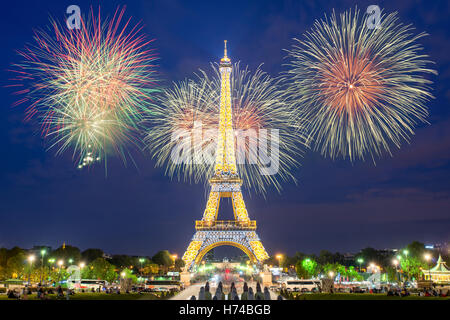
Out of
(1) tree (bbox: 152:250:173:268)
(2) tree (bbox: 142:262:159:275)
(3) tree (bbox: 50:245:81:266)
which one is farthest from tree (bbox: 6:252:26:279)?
(1) tree (bbox: 152:250:173:268)

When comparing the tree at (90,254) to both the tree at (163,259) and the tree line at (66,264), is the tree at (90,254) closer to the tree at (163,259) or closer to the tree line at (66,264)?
the tree line at (66,264)

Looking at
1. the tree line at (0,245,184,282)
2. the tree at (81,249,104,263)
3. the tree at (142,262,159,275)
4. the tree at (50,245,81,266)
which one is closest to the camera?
the tree line at (0,245,184,282)

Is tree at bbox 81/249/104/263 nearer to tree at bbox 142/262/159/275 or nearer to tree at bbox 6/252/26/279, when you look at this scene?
tree at bbox 142/262/159/275

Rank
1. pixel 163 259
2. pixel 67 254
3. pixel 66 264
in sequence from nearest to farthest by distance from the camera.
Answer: pixel 66 264 → pixel 67 254 → pixel 163 259

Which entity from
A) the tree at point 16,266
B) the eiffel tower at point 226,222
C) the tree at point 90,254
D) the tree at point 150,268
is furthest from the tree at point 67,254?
the eiffel tower at point 226,222

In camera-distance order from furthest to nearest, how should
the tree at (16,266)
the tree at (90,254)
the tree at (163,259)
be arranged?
the tree at (163,259)
the tree at (90,254)
the tree at (16,266)

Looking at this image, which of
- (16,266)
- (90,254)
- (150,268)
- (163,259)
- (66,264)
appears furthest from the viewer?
(163,259)

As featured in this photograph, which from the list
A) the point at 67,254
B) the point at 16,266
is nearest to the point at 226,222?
the point at 16,266

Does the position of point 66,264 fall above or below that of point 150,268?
above

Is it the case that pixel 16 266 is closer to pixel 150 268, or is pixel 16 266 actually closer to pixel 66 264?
pixel 66 264
